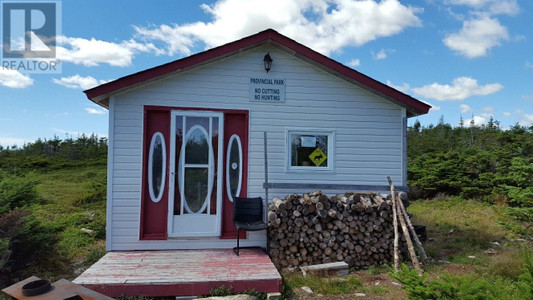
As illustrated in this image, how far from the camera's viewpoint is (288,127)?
612cm

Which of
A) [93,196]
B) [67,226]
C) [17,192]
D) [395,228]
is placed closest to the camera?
[395,228]

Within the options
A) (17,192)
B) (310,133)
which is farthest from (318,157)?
(17,192)

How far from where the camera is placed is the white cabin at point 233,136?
5.65 metres

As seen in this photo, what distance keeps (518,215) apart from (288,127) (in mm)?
4919

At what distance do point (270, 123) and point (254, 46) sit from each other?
147cm

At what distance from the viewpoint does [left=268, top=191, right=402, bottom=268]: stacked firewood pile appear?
5488 millimetres

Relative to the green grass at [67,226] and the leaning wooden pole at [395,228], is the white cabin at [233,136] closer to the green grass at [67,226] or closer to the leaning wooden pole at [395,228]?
the leaning wooden pole at [395,228]

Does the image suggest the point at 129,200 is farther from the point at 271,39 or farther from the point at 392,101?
the point at 392,101

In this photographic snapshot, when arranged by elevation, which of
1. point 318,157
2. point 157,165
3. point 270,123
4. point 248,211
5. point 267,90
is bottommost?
point 248,211

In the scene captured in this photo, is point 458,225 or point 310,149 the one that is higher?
point 310,149

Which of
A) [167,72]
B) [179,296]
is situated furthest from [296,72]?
[179,296]

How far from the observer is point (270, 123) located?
6074 millimetres

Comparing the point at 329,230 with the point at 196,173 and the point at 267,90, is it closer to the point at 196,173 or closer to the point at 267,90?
the point at 196,173

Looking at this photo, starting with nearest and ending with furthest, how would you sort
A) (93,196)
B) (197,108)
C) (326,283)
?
(326,283) → (197,108) → (93,196)
